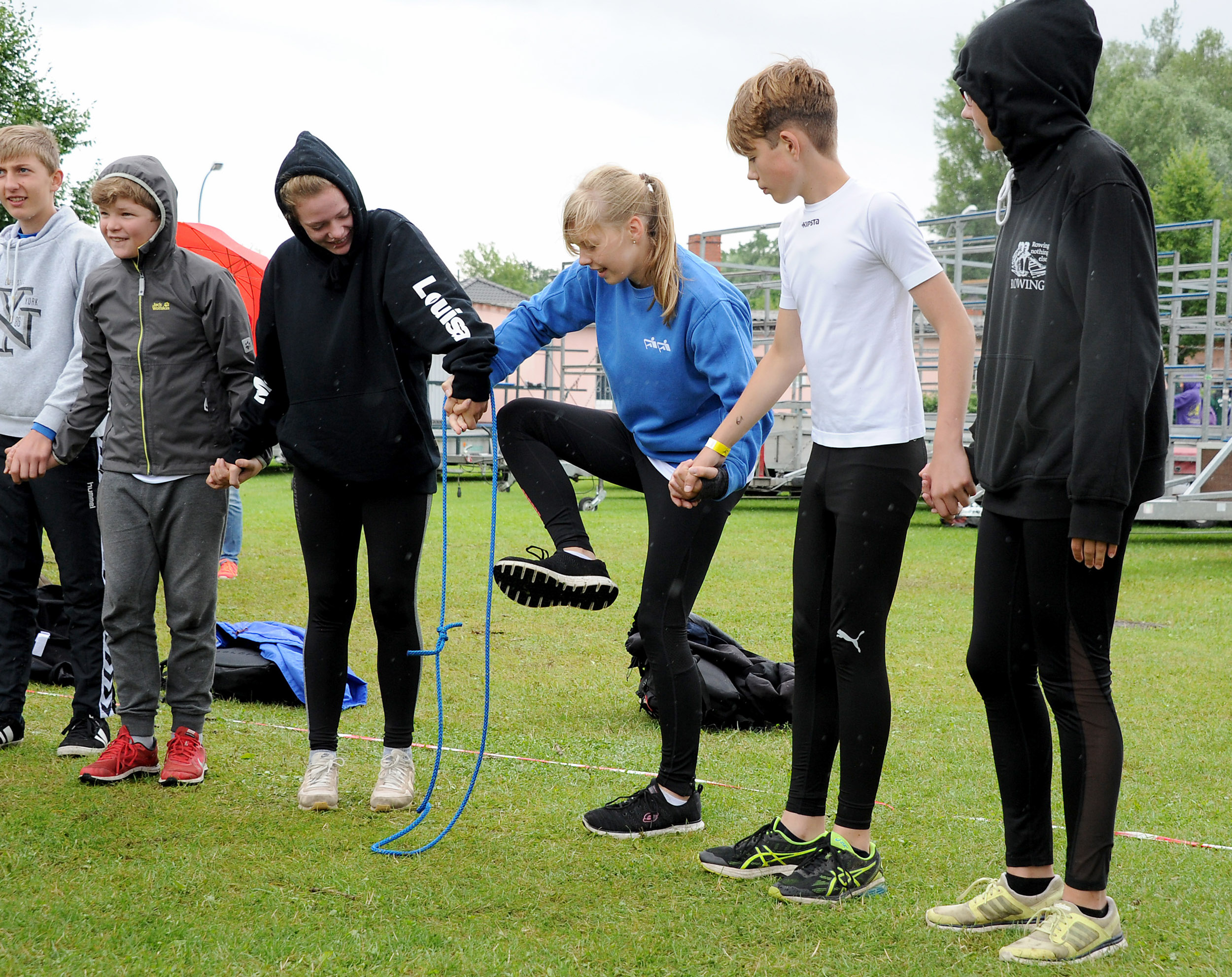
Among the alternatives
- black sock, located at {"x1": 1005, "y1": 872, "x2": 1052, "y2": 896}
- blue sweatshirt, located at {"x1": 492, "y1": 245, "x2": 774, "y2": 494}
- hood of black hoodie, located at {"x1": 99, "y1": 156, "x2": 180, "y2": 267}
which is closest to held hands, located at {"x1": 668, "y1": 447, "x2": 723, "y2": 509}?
blue sweatshirt, located at {"x1": 492, "y1": 245, "x2": 774, "y2": 494}

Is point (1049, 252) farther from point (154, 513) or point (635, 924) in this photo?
point (154, 513)

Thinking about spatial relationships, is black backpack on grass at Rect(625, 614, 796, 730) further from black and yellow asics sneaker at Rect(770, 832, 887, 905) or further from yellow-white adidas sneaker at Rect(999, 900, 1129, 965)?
yellow-white adidas sneaker at Rect(999, 900, 1129, 965)

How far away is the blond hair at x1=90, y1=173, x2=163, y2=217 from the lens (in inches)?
153

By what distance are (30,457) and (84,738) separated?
41.6 inches

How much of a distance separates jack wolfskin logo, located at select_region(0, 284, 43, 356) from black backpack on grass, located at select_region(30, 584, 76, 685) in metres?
1.61

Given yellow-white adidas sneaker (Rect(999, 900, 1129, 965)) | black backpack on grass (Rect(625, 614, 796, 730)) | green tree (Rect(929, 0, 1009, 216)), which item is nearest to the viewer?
yellow-white adidas sneaker (Rect(999, 900, 1129, 965))

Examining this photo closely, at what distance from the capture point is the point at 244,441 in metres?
3.84

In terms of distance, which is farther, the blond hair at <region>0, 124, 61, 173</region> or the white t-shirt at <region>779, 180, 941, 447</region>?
the blond hair at <region>0, 124, 61, 173</region>

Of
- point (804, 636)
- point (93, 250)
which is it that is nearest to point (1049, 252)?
point (804, 636)

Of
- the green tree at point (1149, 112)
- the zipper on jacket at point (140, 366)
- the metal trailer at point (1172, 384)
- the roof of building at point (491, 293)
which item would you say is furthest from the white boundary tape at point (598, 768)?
the roof of building at point (491, 293)

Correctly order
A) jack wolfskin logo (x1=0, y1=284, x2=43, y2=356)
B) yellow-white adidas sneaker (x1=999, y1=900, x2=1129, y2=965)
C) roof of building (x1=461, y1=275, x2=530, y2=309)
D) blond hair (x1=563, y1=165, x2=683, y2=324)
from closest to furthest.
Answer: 1. yellow-white adidas sneaker (x1=999, y1=900, x2=1129, y2=965)
2. blond hair (x1=563, y1=165, x2=683, y2=324)
3. jack wolfskin logo (x1=0, y1=284, x2=43, y2=356)
4. roof of building (x1=461, y1=275, x2=530, y2=309)

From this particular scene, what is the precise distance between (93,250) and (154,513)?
3.60 feet

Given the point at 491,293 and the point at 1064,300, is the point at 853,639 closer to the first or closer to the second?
the point at 1064,300

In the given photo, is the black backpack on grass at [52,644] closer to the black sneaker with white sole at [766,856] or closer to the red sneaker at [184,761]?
the red sneaker at [184,761]
